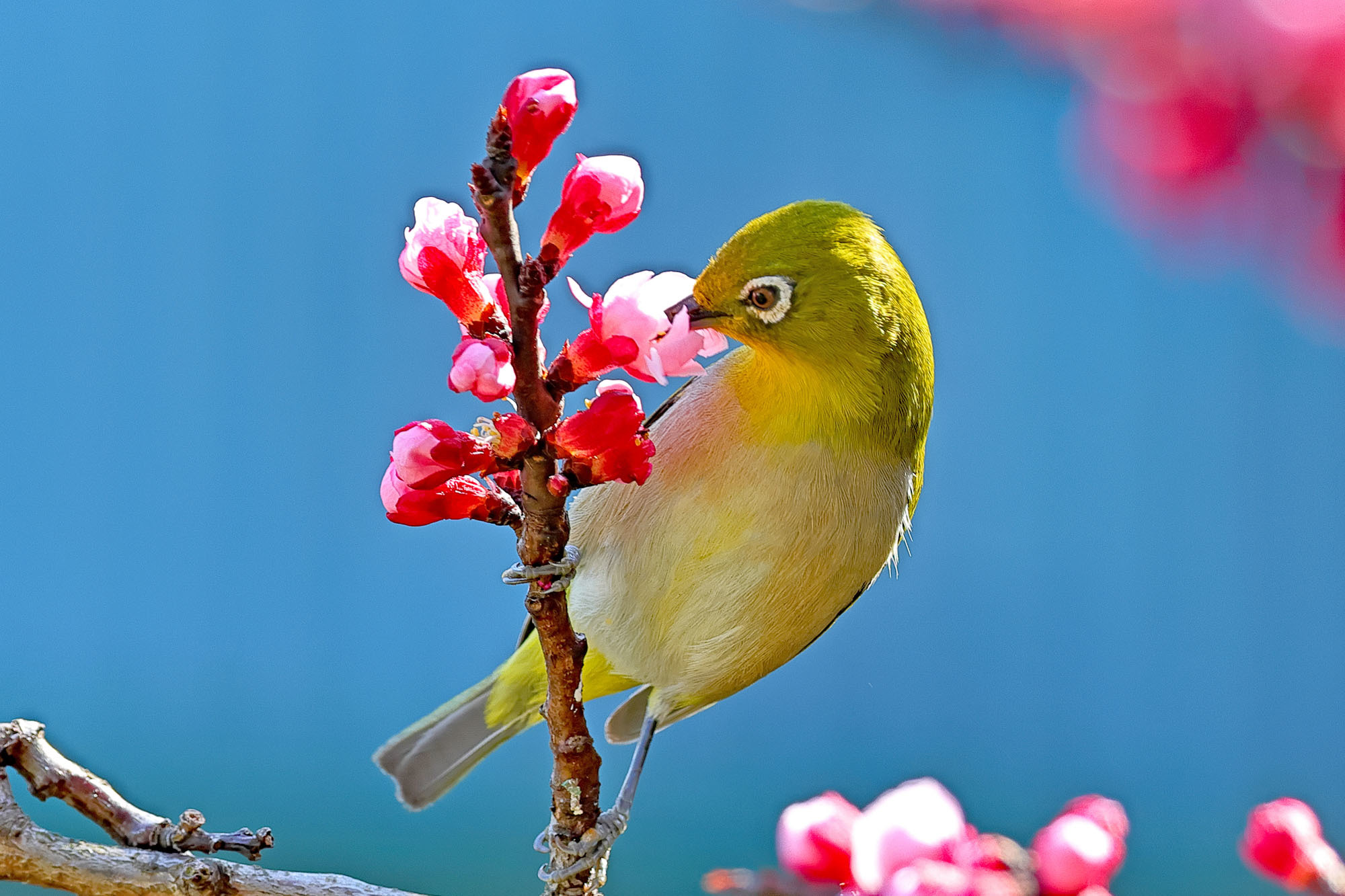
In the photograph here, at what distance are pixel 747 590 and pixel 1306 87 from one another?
2.59 feet

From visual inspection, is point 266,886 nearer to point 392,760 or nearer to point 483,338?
point 392,760

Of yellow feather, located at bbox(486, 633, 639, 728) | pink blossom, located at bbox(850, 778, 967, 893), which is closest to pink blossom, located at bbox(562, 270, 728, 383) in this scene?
pink blossom, located at bbox(850, 778, 967, 893)

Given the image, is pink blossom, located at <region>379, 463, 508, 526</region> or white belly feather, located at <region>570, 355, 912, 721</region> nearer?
pink blossom, located at <region>379, 463, 508, 526</region>

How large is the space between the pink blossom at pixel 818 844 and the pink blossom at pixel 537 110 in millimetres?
498

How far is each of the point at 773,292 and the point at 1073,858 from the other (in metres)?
0.64

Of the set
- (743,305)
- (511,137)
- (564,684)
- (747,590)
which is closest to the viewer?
(511,137)

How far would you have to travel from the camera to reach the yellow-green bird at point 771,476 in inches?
44.7

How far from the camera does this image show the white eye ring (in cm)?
110

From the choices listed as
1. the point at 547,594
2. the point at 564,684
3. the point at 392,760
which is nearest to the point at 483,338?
the point at 547,594

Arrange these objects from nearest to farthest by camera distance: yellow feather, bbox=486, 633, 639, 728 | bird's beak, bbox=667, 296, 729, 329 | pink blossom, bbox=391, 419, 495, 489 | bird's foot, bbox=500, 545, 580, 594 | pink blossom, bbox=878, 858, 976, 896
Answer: pink blossom, bbox=878, 858, 976, 896 < pink blossom, bbox=391, 419, 495, 489 < bird's foot, bbox=500, 545, 580, 594 < bird's beak, bbox=667, 296, 729, 329 < yellow feather, bbox=486, 633, 639, 728

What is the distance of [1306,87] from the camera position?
0.57 metres

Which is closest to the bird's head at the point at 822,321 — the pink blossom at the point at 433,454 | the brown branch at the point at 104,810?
the pink blossom at the point at 433,454

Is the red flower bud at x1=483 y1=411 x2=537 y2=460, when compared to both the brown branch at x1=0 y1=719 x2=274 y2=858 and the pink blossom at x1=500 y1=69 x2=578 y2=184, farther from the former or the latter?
the brown branch at x1=0 y1=719 x2=274 y2=858

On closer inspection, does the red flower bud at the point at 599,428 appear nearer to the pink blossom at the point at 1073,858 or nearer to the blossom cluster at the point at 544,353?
the blossom cluster at the point at 544,353
